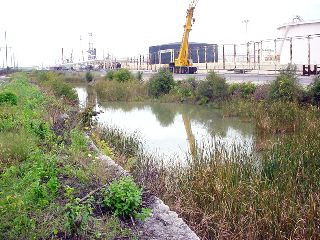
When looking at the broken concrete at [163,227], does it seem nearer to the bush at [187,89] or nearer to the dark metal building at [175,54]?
the bush at [187,89]

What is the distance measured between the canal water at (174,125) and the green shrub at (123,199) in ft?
15.2

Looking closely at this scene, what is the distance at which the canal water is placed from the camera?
1149 cm

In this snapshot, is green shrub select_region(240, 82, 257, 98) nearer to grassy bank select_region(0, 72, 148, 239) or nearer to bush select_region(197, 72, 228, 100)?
bush select_region(197, 72, 228, 100)

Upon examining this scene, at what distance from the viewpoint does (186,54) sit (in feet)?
130

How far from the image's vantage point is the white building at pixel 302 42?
3562 cm

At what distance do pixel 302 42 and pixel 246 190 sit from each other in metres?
34.4

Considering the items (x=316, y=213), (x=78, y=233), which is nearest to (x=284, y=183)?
(x=316, y=213)

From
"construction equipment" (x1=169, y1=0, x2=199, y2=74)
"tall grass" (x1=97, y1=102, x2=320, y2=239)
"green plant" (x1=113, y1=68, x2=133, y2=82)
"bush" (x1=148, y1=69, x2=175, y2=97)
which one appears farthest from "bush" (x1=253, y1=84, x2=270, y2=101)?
"construction equipment" (x1=169, y1=0, x2=199, y2=74)

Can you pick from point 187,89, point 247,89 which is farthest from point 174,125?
point 187,89

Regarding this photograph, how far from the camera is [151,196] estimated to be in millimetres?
5309

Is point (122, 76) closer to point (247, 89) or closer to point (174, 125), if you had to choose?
point (247, 89)

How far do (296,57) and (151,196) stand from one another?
118 ft

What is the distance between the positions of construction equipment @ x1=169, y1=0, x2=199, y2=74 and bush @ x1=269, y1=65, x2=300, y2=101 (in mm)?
20804

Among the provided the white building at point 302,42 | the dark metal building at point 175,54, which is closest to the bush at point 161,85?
the white building at point 302,42
